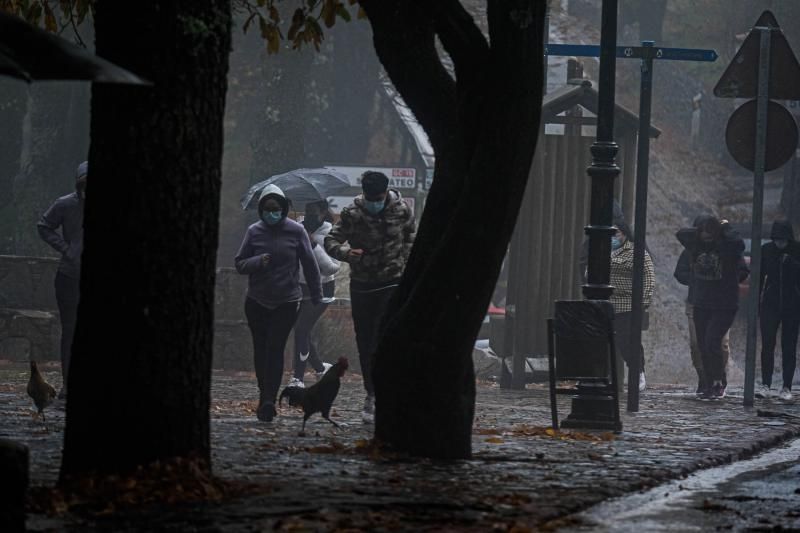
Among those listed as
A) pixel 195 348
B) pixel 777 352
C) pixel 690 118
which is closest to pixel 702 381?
pixel 777 352

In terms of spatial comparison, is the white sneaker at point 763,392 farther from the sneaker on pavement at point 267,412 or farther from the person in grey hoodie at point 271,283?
the sneaker on pavement at point 267,412

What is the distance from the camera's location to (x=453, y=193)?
36.1 ft

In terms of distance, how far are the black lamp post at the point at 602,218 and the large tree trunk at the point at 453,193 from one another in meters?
3.43

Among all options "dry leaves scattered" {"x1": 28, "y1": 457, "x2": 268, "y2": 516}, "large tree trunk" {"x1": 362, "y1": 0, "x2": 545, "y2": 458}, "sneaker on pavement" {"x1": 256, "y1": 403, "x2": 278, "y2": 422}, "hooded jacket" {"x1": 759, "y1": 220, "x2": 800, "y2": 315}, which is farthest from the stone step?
"dry leaves scattered" {"x1": 28, "y1": 457, "x2": 268, "y2": 516}

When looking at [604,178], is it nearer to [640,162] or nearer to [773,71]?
[640,162]

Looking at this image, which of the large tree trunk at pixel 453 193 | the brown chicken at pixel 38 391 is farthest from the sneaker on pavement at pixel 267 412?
the large tree trunk at pixel 453 193

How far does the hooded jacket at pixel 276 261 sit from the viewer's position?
14.9 metres

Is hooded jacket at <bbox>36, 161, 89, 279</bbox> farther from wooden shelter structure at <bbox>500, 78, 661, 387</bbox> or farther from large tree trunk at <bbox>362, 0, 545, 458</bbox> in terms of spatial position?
wooden shelter structure at <bbox>500, 78, 661, 387</bbox>

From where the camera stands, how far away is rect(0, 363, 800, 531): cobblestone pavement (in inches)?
316

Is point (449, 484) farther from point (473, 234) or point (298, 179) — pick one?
point (298, 179)

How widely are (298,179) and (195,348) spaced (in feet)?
58.4

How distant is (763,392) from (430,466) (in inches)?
396

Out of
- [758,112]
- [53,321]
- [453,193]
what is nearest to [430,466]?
[453,193]

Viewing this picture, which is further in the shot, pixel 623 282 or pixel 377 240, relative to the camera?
pixel 623 282
